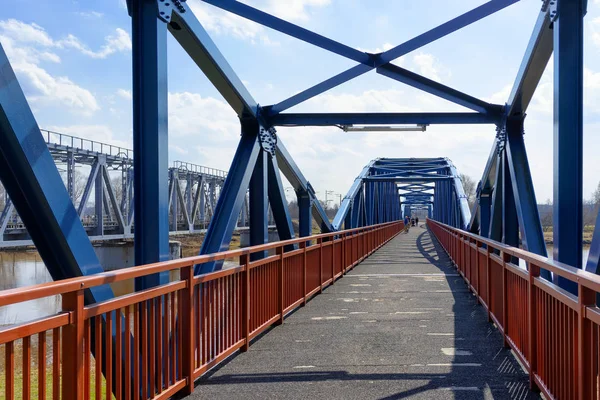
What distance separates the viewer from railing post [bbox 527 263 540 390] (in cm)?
454

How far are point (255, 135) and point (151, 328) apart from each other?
16.9 ft

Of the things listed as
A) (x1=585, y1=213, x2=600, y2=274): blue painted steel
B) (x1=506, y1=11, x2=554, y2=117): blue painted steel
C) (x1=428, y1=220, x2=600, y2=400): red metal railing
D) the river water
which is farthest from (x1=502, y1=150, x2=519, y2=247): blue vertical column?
the river water

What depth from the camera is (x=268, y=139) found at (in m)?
9.16

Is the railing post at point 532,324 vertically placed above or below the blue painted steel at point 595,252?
below

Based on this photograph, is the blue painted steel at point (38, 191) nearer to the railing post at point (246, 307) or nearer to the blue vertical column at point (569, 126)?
the railing post at point (246, 307)

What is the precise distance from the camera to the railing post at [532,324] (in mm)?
4543

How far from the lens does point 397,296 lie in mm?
10070

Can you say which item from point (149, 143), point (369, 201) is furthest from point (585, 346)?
point (369, 201)

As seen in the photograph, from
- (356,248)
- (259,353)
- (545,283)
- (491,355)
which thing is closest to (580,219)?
(491,355)

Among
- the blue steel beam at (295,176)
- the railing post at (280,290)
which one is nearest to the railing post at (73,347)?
the railing post at (280,290)

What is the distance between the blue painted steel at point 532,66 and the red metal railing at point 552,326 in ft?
8.72

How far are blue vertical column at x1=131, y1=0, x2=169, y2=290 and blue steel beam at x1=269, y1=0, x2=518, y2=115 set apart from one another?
4.10m

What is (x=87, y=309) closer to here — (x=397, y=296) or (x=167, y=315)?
(x=167, y=315)

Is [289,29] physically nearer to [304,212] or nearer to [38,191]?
[38,191]
